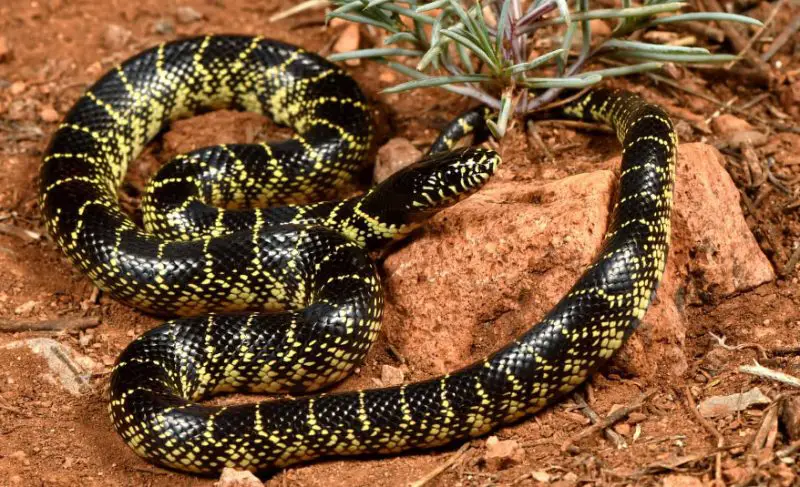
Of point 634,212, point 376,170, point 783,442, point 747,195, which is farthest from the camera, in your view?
point 376,170

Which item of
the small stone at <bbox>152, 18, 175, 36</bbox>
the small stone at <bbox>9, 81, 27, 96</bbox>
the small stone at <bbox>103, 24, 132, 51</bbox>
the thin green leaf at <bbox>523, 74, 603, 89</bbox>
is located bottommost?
the small stone at <bbox>9, 81, 27, 96</bbox>

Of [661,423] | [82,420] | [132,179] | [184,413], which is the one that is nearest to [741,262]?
[661,423]

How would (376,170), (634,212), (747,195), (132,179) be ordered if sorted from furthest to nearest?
1. (132,179)
2. (376,170)
3. (747,195)
4. (634,212)

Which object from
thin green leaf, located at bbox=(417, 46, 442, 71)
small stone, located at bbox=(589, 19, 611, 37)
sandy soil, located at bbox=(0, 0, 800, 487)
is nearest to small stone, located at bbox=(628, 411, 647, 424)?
sandy soil, located at bbox=(0, 0, 800, 487)

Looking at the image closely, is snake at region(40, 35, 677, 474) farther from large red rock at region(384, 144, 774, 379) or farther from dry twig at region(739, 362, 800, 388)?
dry twig at region(739, 362, 800, 388)

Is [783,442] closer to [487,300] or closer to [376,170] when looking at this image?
[487,300]

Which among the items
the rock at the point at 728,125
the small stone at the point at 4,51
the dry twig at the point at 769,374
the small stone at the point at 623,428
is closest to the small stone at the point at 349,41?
the small stone at the point at 4,51

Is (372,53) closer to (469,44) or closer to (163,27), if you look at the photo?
(469,44)

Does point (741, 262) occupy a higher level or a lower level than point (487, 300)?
higher
